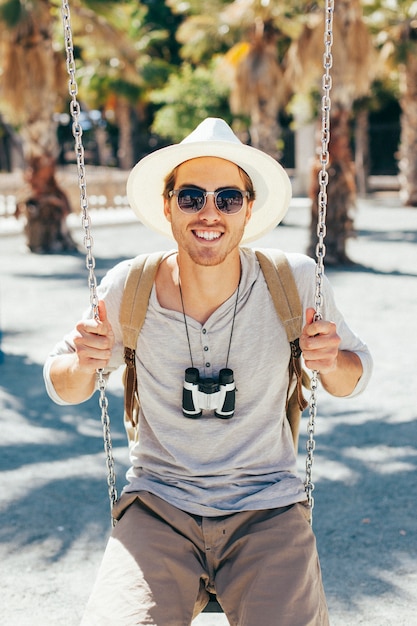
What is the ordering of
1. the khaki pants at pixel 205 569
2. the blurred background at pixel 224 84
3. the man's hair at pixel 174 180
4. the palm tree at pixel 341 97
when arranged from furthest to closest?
the blurred background at pixel 224 84 → the palm tree at pixel 341 97 → the man's hair at pixel 174 180 → the khaki pants at pixel 205 569

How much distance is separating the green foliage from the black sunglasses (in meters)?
23.0

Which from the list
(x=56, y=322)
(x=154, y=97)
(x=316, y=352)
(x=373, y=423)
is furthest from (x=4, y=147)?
(x=316, y=352)

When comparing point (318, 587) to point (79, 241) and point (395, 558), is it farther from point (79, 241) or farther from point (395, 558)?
point (79, 241)

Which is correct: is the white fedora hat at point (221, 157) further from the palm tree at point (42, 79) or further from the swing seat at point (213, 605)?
the palm tree at point (42, 79)

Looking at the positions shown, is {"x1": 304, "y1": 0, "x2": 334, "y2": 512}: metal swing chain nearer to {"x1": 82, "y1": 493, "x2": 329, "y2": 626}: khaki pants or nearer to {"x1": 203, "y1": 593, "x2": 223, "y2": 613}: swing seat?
{"x1": 82, "y1": 493, "x2": 329, "y2": 626}: khaki pants

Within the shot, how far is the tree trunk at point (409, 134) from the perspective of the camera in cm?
2066

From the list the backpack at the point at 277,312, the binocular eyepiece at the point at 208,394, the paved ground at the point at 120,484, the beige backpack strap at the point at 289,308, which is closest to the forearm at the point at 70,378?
the backpack at the point at 277,312

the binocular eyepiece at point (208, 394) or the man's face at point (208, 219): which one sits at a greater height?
the man's face at point (208, 219)

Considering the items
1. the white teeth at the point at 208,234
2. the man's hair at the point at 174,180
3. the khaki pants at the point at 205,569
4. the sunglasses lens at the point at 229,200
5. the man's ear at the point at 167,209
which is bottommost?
the khaki pants at the point at 205,569

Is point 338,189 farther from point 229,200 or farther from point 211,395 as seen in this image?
point 211,395

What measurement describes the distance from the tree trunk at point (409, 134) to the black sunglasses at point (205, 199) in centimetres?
1925

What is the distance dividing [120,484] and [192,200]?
237 cm

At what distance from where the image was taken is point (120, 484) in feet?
14.2

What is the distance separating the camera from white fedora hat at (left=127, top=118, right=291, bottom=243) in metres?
2.40
